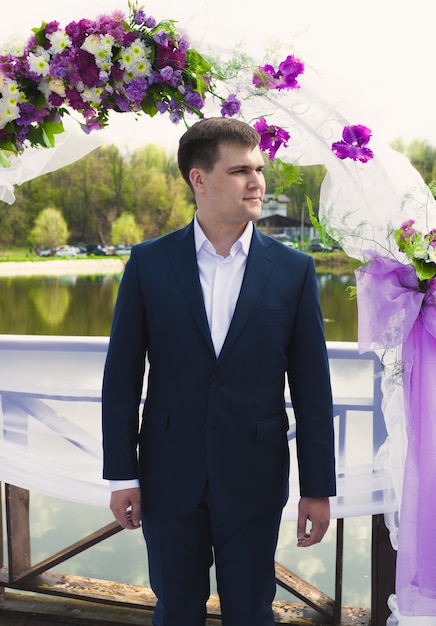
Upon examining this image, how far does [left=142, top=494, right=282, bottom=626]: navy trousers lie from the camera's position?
1502mm

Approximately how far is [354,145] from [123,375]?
0.77 meters

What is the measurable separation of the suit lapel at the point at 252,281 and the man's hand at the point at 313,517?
387 millimetres

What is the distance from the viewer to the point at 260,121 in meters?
1.78

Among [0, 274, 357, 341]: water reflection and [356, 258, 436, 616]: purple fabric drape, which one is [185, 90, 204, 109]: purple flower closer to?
[356, 258, 436, 616]: purple fabric drape

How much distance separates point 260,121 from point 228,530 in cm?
99

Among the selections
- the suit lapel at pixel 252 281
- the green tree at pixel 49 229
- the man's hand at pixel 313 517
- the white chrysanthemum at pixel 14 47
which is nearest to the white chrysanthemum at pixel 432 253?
the suit lapel at pixel 252 281

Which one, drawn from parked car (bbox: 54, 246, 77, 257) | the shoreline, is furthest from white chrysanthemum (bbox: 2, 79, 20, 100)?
parked car (bbox: 54, 246, 77, 257)

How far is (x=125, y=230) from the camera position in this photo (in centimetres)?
2097

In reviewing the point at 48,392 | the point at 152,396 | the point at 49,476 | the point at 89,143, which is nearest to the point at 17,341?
the point at 48,392

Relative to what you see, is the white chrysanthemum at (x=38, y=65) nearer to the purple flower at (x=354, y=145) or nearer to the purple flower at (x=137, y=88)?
the purple flower at (x=137, y=88)

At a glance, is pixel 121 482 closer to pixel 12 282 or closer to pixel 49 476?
pixel 49 476

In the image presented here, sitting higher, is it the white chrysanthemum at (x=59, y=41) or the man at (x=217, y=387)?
the white chrysanthemum at (x=59, y=41)

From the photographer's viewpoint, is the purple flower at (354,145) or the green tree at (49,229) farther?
the green tree at (49,229)

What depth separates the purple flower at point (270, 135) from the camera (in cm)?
178
